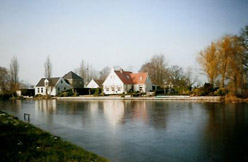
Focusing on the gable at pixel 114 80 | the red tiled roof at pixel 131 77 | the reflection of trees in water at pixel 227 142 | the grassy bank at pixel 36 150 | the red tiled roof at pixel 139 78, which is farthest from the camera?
the red tiled roof at pixel 139 78

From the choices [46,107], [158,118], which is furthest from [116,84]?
[158,118]

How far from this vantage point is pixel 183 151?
25.2ft

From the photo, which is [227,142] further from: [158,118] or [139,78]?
[139,78]

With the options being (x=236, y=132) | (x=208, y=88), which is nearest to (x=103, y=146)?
(x=236, y=132)

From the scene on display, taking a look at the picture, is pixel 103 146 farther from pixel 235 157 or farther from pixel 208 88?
pixel 208 88

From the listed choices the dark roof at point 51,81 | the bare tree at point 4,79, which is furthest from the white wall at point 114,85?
the bare tree at point 4,79

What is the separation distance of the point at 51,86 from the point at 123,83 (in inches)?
748

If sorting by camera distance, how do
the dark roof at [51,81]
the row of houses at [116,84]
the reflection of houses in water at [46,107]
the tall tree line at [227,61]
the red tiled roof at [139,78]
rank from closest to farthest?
the reflection of houses in water at [46,107]
the tall tree line at [227,61]
the row of houses at [116,84]
the red tiled roof at [139,78]
the dark roof at [51,81]

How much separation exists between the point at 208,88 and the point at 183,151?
88.3 feet

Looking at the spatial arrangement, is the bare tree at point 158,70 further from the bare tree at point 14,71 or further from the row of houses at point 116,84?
the bare tree at point 14,71

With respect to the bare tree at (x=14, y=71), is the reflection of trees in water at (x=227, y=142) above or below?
below

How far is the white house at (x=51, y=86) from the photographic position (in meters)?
54.8

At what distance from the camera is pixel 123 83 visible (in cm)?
4788

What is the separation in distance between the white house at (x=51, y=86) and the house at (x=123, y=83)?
13.1 meters
